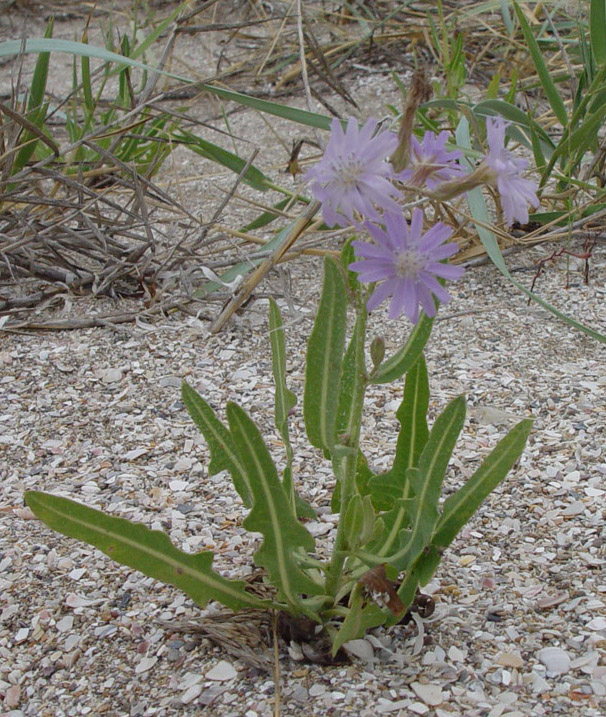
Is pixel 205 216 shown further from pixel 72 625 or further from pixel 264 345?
pixel 72 625

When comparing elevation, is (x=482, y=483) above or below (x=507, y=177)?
below

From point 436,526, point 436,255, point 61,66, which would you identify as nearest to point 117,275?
point 436,526

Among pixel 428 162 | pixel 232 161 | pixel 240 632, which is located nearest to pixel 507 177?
pixel 428 162

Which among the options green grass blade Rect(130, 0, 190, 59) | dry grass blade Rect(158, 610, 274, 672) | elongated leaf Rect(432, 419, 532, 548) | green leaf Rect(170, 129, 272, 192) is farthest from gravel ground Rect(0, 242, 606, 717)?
green grass blade Rect(130, 0, 190, 59)

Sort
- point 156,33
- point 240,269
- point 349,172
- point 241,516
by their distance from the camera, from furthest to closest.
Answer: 1. point 156,33
2. point 240,269
3. point 241,516
4. point 349,172

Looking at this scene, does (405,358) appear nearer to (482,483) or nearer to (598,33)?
(482,483)

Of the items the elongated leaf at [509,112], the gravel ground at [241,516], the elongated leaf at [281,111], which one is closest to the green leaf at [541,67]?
the elongated leaf at [509,112]

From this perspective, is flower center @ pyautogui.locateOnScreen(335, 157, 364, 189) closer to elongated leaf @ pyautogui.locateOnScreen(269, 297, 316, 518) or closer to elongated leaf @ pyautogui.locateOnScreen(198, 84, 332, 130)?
elongated leaf @ pyautogui.locateOnScreen(269, 297, 316, 518)

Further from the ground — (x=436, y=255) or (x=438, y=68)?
(x=436, y=255)
